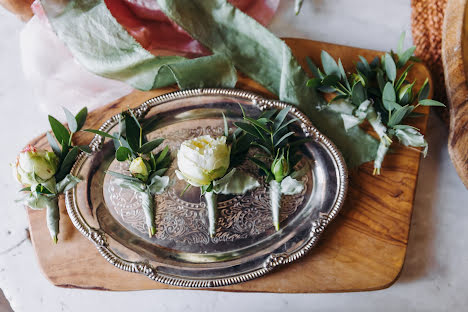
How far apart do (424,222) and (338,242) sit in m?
0.18

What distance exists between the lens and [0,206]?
2.03 feet

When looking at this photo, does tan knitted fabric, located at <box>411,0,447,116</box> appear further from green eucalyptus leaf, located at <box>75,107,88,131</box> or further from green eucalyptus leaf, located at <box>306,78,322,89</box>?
green eucalyptus leaf, located at <box>75,107,88,131</box>

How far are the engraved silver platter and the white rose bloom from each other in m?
0.07

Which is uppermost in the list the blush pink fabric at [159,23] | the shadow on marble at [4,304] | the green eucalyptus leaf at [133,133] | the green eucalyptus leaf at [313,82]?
the blush pink fabric at [159,23]

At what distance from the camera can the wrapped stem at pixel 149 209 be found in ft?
1.68

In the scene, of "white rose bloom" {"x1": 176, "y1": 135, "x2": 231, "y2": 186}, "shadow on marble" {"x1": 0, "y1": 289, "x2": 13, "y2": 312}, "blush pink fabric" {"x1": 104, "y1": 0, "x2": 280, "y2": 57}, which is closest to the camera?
"white rose bloom" {"x1": 176, "y1": 135, "x2": 231, "y2": 186}

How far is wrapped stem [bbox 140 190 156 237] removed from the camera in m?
0.51

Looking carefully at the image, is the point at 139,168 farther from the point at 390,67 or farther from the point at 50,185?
the point at 390,67

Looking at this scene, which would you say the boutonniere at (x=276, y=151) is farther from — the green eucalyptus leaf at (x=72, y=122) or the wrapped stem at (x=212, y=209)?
the green eucalyptus leaf at (x=72, y=122)

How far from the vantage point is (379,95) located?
0.51 metres

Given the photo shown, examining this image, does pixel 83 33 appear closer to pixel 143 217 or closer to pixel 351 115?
pixel 143 217

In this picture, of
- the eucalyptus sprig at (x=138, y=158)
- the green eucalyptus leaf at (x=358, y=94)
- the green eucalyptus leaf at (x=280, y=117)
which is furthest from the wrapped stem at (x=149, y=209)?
the green eucalyptus leaf at (x=358, y=94)

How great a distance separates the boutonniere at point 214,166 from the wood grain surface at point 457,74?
294mm

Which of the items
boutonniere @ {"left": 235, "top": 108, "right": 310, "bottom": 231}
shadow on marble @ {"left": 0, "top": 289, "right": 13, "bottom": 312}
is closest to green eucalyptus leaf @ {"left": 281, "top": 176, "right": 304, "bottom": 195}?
boutonniere @ {"left": 235, "top": 108, "right": 310, "bottom": 231}
